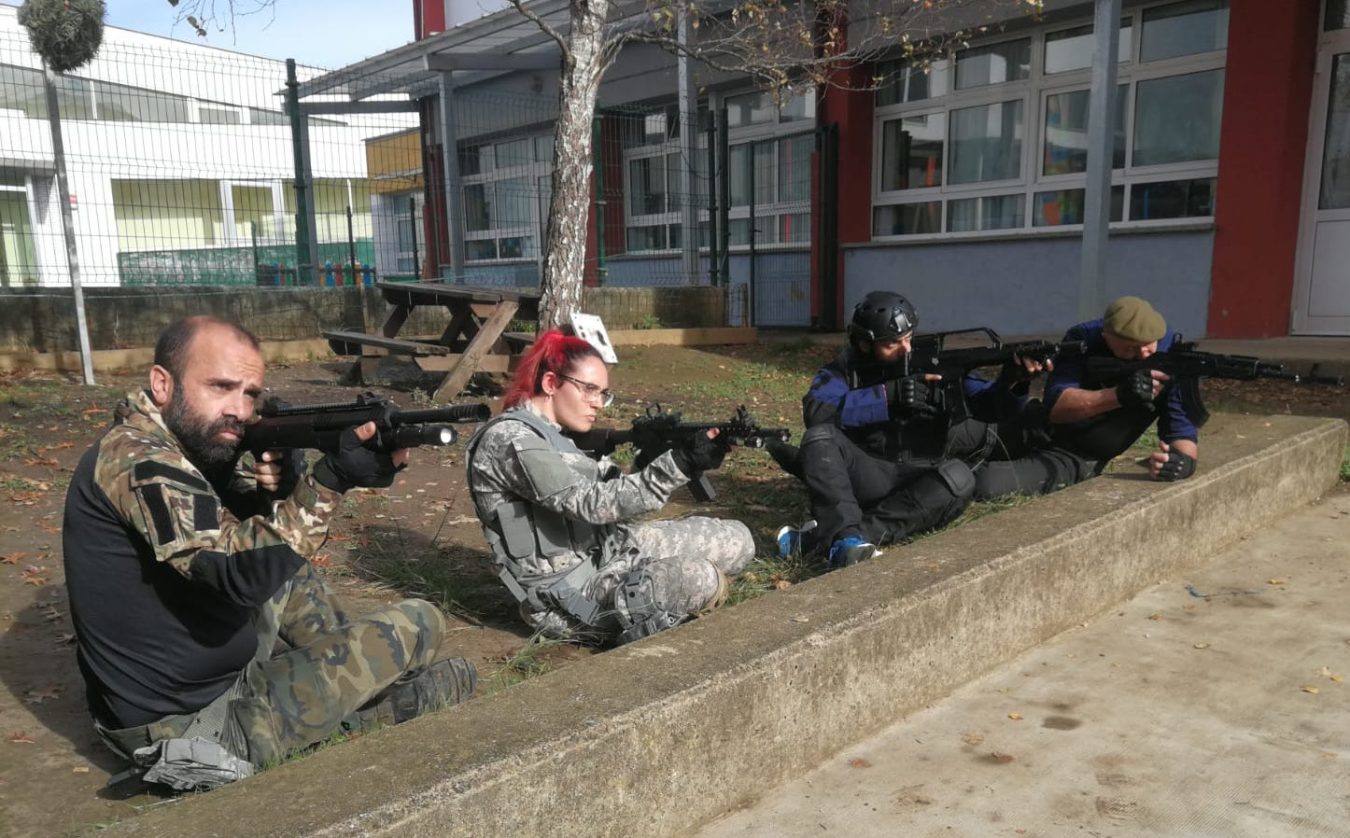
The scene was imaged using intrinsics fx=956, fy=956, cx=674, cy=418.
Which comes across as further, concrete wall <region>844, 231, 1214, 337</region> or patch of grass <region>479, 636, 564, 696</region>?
concrete wall <region>844, 231, 1214, 337</region>

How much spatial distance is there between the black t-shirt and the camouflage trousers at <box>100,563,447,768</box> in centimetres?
6

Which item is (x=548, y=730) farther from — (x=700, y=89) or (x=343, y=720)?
(x=700, y=89)

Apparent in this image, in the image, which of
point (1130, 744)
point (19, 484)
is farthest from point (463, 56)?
point (1130, 744)

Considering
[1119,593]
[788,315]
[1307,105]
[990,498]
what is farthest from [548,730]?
→ [788,315]

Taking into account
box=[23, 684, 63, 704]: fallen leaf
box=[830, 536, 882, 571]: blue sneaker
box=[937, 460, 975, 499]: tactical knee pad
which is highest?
box=[937, 460, 975, 499]: tactical knee pad


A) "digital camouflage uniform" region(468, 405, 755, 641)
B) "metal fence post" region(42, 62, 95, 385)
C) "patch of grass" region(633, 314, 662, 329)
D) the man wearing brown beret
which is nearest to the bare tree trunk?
"patch of grass" region(633, 314, 662, 329)

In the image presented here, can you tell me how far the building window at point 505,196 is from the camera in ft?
52.1

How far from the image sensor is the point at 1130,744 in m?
2.87

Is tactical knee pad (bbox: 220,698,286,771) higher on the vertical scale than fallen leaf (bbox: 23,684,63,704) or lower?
higher

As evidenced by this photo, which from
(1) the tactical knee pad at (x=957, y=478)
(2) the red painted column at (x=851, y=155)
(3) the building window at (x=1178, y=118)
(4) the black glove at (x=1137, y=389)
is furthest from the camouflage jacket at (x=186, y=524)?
(2) the red painted column at (x=851, y=155)

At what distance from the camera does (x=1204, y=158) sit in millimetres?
10516

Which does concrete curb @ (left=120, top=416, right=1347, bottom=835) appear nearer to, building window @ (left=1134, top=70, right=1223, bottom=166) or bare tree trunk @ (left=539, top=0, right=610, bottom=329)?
bare tree trunk @ (left=539, top=0, right=610, bottom=329)

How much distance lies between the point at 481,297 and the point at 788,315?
280 inches

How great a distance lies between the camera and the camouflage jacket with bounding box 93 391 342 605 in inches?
85.0
